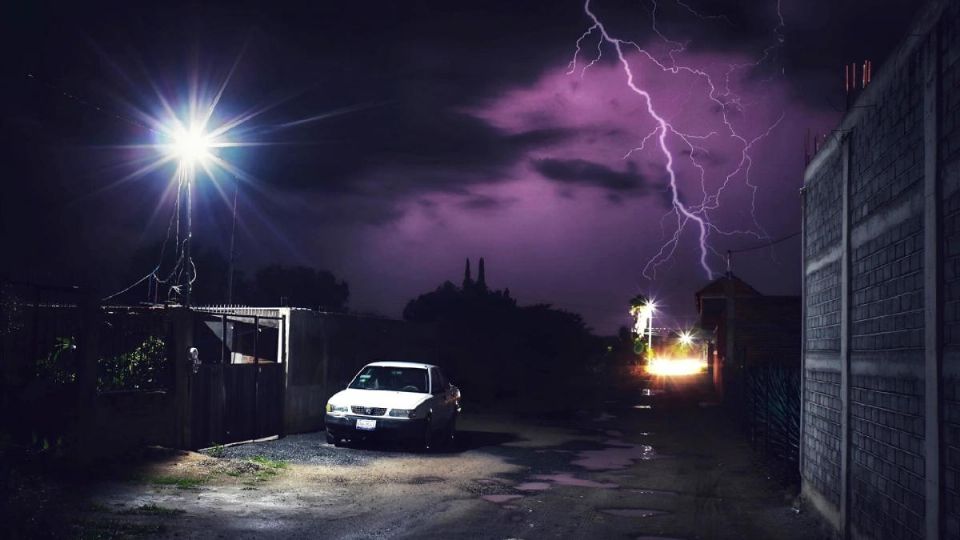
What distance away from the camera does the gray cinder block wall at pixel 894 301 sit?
5203mm

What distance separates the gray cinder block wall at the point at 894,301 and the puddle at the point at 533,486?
3.60m

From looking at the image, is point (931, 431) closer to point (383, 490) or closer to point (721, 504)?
point (721, 504)

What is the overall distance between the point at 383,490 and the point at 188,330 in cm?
469

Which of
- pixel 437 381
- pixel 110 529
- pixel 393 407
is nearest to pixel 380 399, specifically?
pixel 393 407

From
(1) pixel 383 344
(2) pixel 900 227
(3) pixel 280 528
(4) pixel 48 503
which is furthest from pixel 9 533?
(1) pixel 383 344

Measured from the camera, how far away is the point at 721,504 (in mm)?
10969

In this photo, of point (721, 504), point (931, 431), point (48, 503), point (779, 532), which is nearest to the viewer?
point (931, 431)

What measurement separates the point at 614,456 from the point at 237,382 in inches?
283

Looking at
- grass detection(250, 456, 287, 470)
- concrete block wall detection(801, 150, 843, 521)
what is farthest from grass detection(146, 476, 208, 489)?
concrete block wall detection(801, 150, 843, 521)

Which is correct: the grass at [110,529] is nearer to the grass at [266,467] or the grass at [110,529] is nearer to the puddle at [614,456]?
the grass at [266,467]

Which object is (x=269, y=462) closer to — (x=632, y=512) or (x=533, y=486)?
(x=533, y=486)

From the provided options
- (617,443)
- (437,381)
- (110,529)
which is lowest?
(617,443)

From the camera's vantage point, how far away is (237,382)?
15680 mm

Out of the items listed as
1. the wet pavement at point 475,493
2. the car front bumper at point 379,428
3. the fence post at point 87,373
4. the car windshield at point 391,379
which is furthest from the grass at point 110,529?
the car windshield at point 391,379
